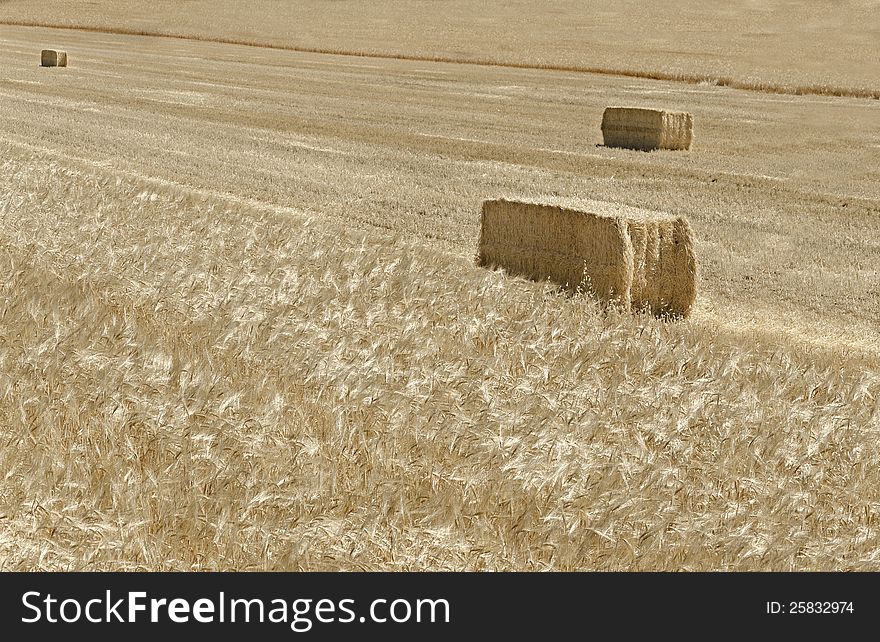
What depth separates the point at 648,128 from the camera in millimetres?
18562

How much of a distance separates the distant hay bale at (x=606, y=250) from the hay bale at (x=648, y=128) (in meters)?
10.0

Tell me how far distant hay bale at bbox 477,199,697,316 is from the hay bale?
1003cm

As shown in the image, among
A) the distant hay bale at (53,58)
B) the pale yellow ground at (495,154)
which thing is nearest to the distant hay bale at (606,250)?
the pale yellow ground at (495,154)

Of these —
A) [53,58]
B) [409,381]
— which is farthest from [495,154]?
[53,58]

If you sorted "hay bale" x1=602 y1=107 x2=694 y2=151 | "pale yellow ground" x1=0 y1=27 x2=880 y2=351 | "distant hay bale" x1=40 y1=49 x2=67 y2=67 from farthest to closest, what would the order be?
"distant hay bale" x1=40 y1=49 x2=67 y2=67 → "hay bale" x1=602 y1=107 x2=694 y2=151 → "pale yellow ground" x1=0 y1=27 x2=880 y2=351

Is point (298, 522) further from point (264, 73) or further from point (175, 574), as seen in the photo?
point (264, 73)

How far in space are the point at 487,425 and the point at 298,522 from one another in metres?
1.19

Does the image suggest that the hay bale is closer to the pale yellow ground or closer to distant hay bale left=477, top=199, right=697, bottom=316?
the pale yellow ground

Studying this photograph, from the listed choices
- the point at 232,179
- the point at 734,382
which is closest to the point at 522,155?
the point at 232,179

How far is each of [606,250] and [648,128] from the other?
10.8 meters

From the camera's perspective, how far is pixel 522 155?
59.4 feet

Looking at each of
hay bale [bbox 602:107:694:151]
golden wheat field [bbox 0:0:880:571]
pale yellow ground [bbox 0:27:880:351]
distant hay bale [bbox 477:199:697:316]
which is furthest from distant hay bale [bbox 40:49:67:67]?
distant hay bale [bbox 477:199:697:316]

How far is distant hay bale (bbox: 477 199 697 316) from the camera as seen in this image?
8234mm

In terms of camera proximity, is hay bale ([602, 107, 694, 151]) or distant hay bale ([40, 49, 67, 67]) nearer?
hay bale ([602, 107, 694, 151])
